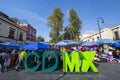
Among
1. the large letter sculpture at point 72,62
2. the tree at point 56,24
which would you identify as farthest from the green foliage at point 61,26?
the large letter sculpture at point 72,62

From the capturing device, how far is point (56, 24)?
99.9 ft

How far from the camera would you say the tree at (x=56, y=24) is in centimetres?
3035

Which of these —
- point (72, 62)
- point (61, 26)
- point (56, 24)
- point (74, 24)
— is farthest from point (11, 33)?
point (72, 62)

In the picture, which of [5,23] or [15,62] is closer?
[15,62]

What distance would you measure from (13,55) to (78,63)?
24.0 feet

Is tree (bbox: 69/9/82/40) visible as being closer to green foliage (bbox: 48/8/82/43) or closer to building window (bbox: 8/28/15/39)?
green foliage (bbox: 48/8/82/43)

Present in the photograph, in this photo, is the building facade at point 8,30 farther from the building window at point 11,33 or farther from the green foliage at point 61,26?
the green foliage at point 61,26

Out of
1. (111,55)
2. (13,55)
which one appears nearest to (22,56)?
(13,55)

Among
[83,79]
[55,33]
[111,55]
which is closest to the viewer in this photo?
[83,79]

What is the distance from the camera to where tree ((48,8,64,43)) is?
3035 cm

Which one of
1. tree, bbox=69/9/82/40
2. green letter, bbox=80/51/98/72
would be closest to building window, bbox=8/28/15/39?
tree, bbox=69/9/82/40

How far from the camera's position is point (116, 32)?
26.5m

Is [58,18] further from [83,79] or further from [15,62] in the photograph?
[83,79]

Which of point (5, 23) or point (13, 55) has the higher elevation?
point (5, 23)
